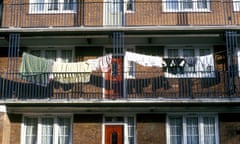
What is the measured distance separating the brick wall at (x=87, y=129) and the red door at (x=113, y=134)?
1.21 ft

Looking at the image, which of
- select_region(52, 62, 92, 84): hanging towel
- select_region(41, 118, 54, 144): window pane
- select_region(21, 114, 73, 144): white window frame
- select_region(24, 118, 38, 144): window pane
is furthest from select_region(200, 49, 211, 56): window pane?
select_region(24, 118, 38, 144): window pane

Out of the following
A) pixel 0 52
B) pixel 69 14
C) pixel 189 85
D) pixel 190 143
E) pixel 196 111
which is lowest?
pixel 190 143

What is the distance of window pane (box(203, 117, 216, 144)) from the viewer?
1598 cm

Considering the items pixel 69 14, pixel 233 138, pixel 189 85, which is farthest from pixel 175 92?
pixel 69 14

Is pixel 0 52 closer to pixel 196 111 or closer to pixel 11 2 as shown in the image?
pixel 11 2

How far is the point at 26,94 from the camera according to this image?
53.1ft

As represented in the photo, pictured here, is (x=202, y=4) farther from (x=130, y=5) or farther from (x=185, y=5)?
(x=130, y=5)

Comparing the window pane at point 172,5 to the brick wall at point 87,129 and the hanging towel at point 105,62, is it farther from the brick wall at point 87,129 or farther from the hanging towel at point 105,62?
the brick wall at point 87,129

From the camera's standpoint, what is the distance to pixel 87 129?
16109mm

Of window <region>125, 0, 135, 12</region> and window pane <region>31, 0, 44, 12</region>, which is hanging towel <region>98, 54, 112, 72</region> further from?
window pane <region>31, 0, 44, 12</region>

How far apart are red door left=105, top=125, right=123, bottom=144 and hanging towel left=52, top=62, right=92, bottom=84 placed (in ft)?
8.17

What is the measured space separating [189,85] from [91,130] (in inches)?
193

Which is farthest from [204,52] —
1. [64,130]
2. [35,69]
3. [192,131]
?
[35,69]

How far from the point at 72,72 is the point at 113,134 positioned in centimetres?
339
